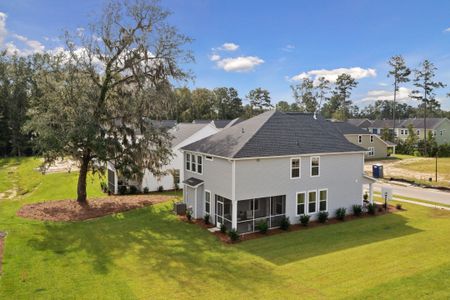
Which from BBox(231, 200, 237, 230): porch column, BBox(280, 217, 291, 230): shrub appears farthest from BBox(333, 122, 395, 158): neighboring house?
BBox(231, 200, 237, 230): porch column

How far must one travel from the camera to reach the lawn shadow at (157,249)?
1391cm

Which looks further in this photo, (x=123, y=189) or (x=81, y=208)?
(x=123, y=189)

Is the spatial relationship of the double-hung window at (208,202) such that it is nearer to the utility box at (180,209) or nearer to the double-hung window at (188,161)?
the utility box at (180,209)

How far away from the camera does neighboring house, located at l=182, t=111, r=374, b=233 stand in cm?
1975

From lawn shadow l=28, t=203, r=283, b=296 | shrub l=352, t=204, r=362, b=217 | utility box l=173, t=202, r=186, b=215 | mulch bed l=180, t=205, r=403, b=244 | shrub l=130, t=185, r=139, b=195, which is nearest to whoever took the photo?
lawn shadow l=28, t=203, r=283, b=296

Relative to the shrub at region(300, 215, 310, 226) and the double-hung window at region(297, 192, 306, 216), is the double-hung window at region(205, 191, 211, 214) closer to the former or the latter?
the double-hung window at region(297, 192, 306, 216)

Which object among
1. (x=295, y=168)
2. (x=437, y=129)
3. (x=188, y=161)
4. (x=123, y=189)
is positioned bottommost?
(x=123, y=189)

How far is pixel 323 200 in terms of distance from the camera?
22.7 m

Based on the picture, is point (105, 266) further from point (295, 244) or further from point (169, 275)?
point (295, 244)

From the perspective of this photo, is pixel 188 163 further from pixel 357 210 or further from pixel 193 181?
pixel 357 210

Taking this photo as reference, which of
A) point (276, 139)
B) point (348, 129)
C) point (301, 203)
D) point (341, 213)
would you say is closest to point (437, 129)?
point (348, 129)

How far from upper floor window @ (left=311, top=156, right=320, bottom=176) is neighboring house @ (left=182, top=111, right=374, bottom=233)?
6cm

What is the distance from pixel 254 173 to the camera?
19.7 meters

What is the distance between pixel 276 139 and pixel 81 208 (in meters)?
14.6
